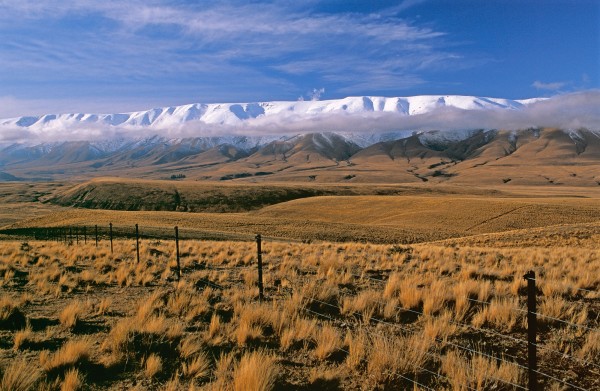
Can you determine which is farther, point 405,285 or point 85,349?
point 405,285

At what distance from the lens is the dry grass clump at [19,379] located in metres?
5.62

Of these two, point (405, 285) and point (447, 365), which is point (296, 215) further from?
point (447, 365)

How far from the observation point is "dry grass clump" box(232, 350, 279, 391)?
→ 18.5 ft

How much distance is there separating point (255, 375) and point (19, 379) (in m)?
3.17

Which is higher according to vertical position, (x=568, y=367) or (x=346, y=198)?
(x=568, y=367)

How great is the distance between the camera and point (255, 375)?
5758mm

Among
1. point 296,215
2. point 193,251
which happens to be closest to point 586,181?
point 296,215

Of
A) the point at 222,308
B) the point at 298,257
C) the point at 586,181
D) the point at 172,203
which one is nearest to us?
the point at 222,308

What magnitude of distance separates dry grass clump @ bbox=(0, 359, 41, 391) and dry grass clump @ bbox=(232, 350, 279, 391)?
2701 mm

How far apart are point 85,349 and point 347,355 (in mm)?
4329

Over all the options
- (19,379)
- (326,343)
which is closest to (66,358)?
(19,379)

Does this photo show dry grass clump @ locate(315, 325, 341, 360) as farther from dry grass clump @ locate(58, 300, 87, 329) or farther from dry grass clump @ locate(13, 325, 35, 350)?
dry grass clump @ locate(13, 325, 35, 350)

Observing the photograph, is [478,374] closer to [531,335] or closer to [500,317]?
[531,335]

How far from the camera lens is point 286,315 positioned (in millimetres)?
9211
